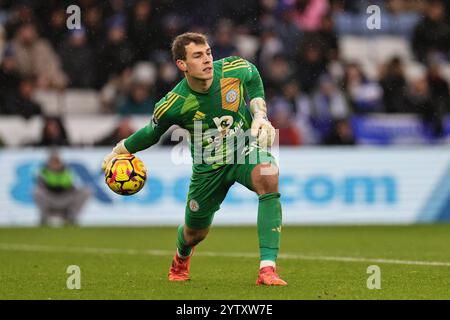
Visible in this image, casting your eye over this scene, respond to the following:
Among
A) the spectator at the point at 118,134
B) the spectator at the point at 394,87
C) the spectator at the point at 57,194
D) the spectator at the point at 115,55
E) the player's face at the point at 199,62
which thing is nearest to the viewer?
the player's face at the point at 199,62

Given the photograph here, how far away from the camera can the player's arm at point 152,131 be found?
8508 mm

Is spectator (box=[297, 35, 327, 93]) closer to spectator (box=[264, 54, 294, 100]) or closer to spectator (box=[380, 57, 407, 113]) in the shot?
spectator (box=[264, 54, 294, 100])

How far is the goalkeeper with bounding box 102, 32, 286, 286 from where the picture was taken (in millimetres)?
8359

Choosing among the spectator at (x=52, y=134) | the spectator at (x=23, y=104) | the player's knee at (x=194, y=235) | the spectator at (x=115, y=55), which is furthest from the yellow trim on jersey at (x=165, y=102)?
the spectator at (x=115, y=55)

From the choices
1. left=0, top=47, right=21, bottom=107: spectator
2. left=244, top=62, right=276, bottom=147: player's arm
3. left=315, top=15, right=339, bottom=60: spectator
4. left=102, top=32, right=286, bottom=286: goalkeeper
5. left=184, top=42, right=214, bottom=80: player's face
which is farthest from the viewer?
left=315, top=15, right=339, bottom=60: spectator

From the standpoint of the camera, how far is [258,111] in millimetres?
8547

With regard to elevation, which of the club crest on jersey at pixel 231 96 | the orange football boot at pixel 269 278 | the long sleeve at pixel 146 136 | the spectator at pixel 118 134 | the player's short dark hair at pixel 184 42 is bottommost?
the orange football boot at pixel 269 278

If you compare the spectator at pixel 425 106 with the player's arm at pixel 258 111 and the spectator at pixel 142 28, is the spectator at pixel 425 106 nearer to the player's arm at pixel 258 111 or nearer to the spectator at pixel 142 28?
the spectator at pixel 142 28

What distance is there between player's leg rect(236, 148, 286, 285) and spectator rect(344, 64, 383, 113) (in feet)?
37.0

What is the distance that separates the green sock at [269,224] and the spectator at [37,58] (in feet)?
38.6

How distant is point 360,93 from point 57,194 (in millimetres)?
5904

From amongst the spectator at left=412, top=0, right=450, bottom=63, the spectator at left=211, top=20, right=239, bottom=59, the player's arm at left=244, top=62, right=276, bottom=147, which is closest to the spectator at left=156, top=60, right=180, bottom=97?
the spectator at left=211, top=20, right=239, bottom=59

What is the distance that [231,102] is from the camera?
8.70 metres
